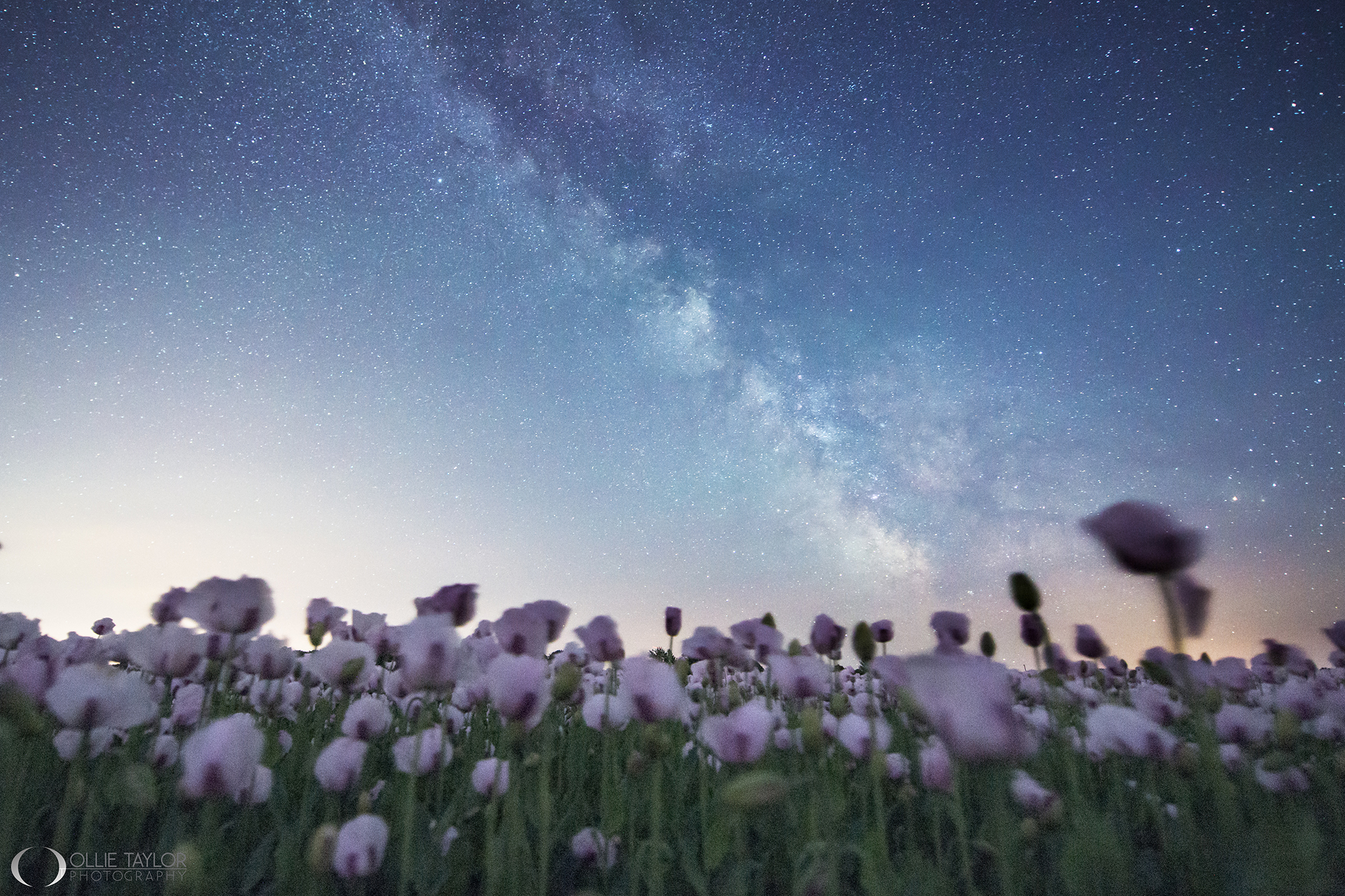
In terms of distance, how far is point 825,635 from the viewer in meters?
2.87

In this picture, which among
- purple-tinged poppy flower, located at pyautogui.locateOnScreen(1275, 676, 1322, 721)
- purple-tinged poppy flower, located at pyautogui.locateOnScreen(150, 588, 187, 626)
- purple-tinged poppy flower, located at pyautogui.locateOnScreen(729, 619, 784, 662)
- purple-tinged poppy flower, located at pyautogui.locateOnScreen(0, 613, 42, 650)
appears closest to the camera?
purple-tinged poppy flower, located at pyautogui.locateOnScreen(729, 619, 784, 662)

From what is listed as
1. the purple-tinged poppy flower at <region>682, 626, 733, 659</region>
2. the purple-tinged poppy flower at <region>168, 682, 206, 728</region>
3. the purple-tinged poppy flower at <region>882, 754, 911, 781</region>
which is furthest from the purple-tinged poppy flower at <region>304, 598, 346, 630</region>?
the purple-tinged poppy flower at <region>882, 754, 911, 781</region>

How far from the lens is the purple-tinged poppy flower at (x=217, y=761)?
1.60 m

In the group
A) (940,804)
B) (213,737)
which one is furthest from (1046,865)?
(213,737)

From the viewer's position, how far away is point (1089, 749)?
2953mm

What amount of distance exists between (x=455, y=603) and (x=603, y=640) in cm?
73

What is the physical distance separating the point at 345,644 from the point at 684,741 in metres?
1.64

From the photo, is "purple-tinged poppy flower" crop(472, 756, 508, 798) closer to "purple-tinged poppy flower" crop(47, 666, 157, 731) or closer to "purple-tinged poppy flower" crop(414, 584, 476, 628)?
"purple-tinged poppy flower" crop(414, 584, 476, 628)

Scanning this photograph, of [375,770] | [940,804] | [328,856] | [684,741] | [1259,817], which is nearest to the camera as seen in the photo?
[328,856]

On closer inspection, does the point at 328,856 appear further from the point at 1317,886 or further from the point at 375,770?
the point at 1317,886

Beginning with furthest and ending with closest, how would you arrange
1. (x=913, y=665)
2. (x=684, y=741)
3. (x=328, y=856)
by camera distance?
(x=684, y=741)
(x=328, y=856)
(x=913, y=665)

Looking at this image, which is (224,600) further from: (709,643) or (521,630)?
(709,643)

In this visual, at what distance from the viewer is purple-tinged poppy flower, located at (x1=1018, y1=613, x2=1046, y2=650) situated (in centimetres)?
221

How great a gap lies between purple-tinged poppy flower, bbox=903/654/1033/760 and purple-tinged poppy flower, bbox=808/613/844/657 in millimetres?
1773
